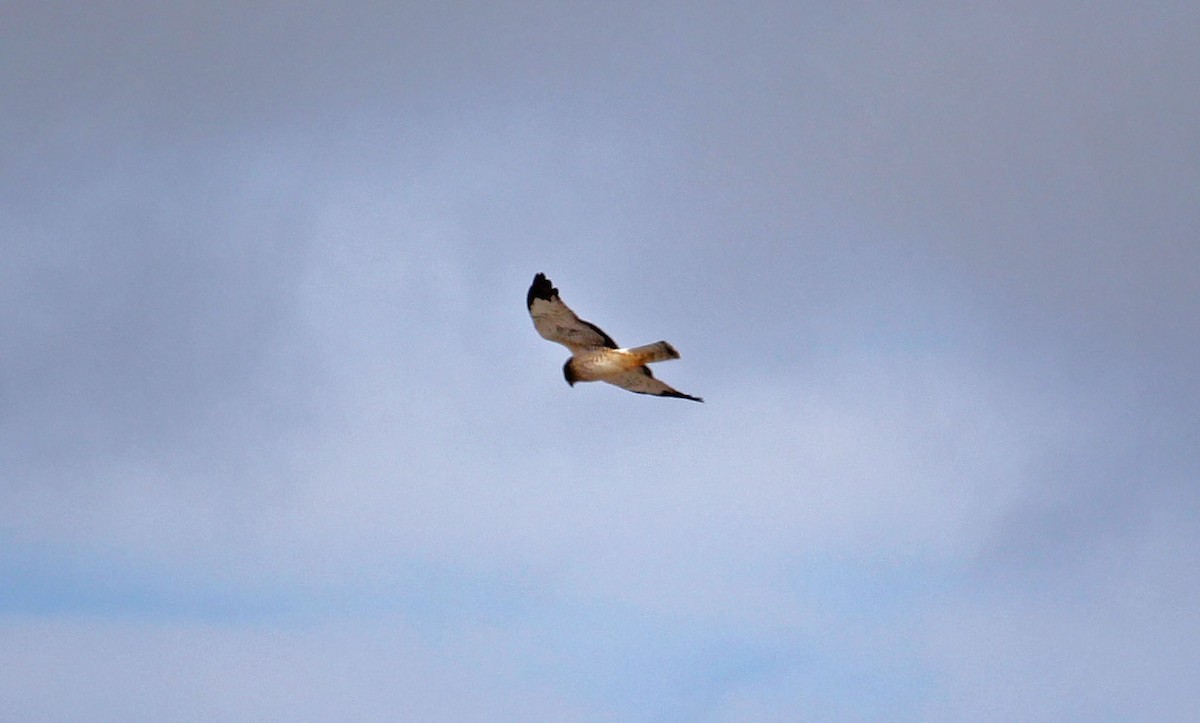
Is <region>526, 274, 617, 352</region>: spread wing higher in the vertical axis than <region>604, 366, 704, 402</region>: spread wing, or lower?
higher

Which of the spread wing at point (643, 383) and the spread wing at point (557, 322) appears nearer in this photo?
the spread wing at point (557, 322)

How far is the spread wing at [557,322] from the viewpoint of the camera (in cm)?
4284

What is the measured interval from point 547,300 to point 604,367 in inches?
95.8

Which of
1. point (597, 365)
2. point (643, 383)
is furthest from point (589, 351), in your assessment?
point (643, 383)

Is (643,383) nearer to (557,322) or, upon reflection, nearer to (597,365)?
(597,365)

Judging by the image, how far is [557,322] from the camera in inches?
1726

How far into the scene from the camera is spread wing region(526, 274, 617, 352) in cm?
4284

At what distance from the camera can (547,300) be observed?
43.0 meters

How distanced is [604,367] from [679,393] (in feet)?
7.52

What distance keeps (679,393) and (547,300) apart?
4582mm

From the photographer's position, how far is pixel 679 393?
44.7 m

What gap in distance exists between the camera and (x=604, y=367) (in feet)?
144

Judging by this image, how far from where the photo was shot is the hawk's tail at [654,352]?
138 ft

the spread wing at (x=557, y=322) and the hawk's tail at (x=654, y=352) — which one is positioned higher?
the spread wing at (x=557, y=322)
